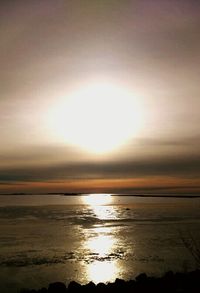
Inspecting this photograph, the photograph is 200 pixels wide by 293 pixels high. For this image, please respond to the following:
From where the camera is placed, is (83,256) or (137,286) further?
(83,256)

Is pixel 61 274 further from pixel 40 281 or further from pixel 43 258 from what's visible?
pixel 43 258

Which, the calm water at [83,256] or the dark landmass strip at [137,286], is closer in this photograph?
the dark landmass strip at [137,286]

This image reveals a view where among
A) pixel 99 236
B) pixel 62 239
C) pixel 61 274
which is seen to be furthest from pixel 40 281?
pixel 99 236

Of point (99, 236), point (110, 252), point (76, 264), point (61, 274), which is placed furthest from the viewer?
point (99, 236)

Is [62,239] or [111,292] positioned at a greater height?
[62,239]

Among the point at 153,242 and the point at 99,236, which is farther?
the point at 99,236

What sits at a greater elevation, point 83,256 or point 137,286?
point 83,256

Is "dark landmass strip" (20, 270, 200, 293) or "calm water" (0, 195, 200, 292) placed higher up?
"calm water" (0, 195, 200, 292)

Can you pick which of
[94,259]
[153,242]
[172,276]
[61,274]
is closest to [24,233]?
[153,242]

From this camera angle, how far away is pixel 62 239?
3472cm

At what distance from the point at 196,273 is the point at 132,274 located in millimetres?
3857

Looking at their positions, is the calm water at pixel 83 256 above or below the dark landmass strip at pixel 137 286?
above

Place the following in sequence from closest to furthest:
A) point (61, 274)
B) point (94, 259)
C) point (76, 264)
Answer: point (61, 274) < point (76, 264) < point (94, 259)

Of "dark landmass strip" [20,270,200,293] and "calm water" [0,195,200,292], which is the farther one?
"calm water" [0,195,200,292]
